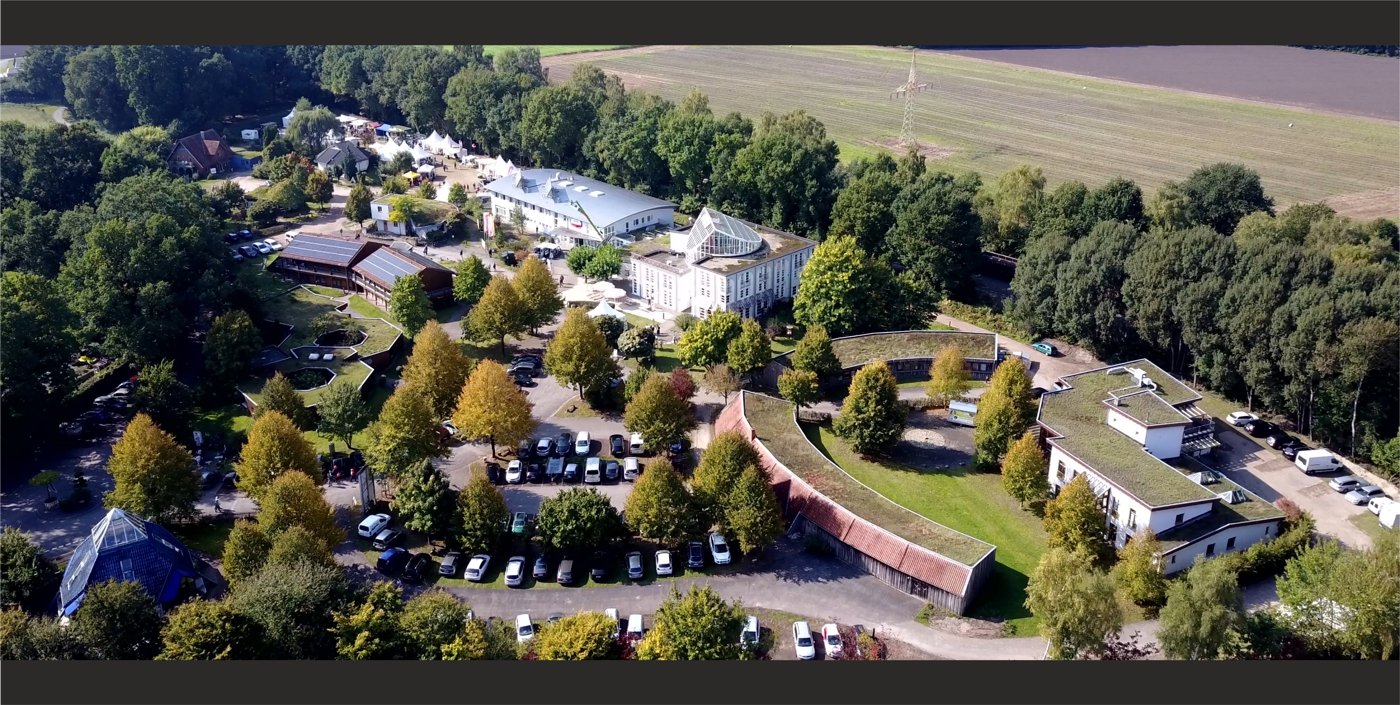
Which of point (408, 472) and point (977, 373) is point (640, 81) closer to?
point (977, 373)

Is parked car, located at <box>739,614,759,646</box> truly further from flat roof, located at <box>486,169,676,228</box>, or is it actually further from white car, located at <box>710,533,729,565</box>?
flat roof, located at <box>486,169,676,228</box>

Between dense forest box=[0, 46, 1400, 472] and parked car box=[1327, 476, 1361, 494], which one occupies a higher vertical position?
dense forest box=[0, 46, 1400, 472]

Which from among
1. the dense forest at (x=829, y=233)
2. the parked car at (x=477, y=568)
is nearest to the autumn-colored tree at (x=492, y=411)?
the parked car at (x=477, y=568)

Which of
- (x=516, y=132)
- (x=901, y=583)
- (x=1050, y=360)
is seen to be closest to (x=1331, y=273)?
(x=1050, y=360)

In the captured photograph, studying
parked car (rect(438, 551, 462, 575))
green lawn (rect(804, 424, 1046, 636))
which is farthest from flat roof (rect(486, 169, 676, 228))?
parked car (rect(438, 551, 462, 575))

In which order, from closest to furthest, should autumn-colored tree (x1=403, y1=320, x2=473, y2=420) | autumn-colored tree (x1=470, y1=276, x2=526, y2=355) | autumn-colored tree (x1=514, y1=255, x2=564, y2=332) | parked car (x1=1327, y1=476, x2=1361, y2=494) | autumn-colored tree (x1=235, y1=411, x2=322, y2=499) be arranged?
1. autumn-colored tree (x1=235, y1=411, x2=322, y2=499)
2. parked car (x1=1327, y1=476, x2=1361, y2=494)
3. autumn-colored tree (x1=403, y1=320, x2=473, y2=420)
4. autumn-colored tree (x1=470, y1=276, x2=526, y2=355)
5. autumn-colored tree (x1=514, y1=255, x2=564, y2=332)

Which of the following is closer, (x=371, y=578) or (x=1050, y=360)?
(x=371, y=578)

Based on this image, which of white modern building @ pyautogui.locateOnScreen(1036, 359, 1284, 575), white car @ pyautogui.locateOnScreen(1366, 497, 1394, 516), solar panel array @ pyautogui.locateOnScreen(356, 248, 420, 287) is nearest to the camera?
white modern building @ pyautogui.locateOnScreen(1036, 359, 1284, 575)
